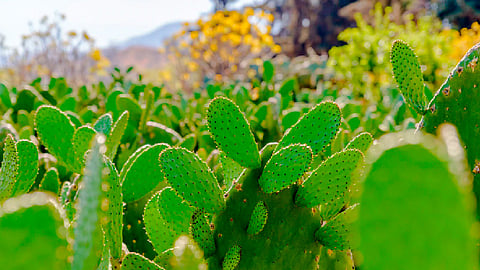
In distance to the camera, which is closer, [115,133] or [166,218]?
[166,218]

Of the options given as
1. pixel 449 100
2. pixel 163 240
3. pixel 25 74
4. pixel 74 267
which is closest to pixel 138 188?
pixel 163 240

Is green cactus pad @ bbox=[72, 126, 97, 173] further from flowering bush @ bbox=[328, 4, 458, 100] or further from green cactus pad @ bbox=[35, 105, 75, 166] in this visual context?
flowering bush @ bbox=[328, 4, 458, 100]

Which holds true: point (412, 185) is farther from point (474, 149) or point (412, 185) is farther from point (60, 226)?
point (474, 149)

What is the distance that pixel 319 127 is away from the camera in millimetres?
868

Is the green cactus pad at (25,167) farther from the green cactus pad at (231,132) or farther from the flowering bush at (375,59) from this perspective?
the flowering bush at (375,59)

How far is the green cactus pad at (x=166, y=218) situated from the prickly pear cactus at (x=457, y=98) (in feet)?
1.82

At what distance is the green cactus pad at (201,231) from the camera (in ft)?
2.51

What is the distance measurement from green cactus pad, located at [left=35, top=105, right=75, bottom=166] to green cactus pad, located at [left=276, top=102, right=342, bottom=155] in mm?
633

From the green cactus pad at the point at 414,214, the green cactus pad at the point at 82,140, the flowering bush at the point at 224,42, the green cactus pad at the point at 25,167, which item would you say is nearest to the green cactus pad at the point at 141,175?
the green cactus pad at the point at 82,140

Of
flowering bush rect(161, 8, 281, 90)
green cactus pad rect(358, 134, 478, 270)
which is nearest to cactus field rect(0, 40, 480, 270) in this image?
green cactus pad rect(358, 134, 478, 270)

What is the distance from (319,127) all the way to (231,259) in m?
0.31

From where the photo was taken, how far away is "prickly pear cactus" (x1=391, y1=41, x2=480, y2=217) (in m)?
0.90

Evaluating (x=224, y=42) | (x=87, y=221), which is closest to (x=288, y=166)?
(x=87, y=221)

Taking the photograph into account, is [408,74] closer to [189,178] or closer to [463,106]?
[463,106]
